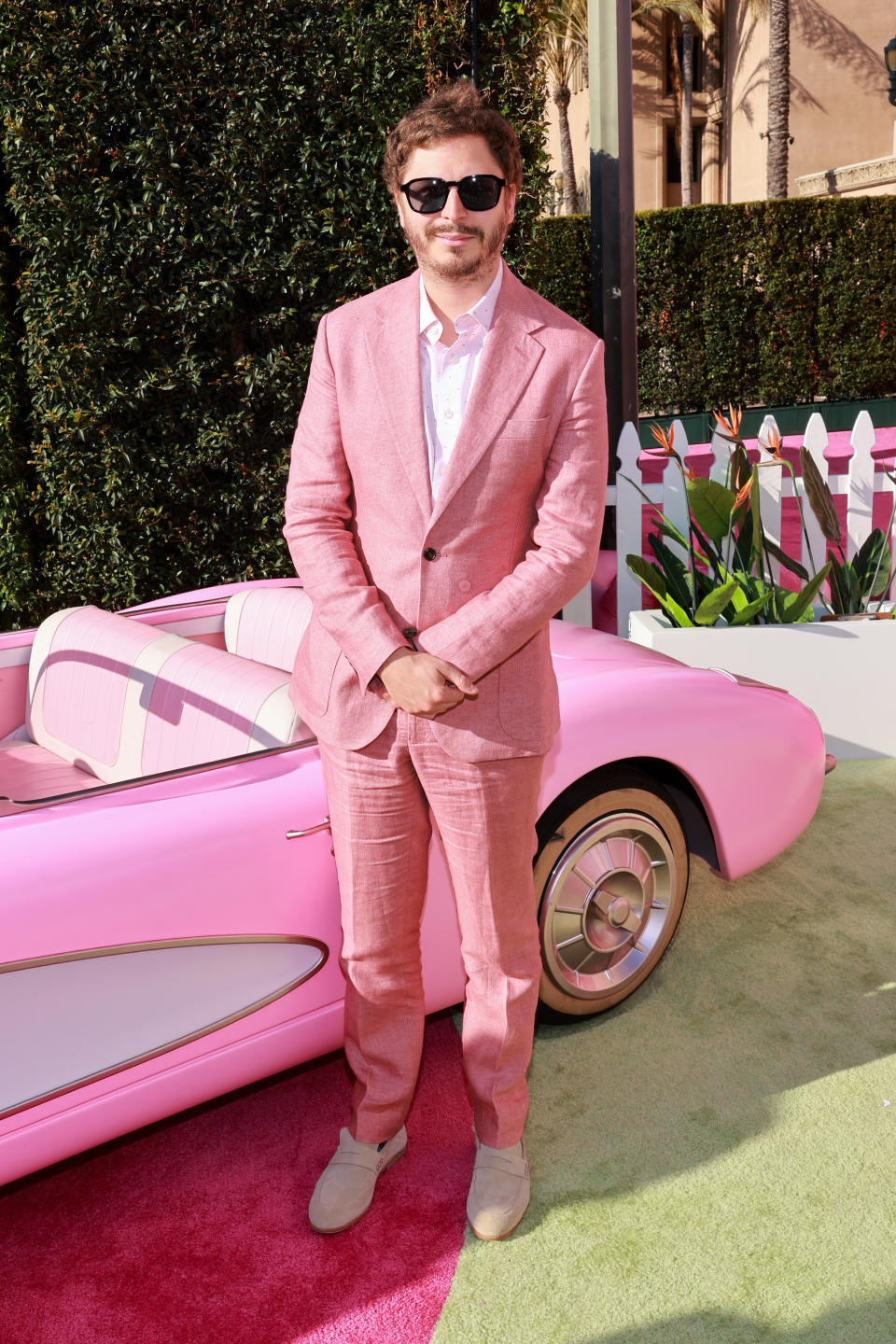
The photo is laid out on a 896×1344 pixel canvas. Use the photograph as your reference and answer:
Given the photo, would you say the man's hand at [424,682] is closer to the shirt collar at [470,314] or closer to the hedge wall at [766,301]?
the shirt collar at [470,314]

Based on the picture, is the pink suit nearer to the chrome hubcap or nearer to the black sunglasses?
the black sunglasses

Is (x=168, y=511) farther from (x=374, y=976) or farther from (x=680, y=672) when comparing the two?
(x=374, y=976)

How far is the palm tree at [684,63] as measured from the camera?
26453 millimetres

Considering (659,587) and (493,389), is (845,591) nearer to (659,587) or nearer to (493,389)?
(659,587)

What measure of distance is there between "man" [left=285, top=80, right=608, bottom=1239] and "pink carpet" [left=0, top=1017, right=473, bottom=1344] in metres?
0.24

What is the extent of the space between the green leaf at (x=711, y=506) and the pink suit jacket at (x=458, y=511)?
8.26ft

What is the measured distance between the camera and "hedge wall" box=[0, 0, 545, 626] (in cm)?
487

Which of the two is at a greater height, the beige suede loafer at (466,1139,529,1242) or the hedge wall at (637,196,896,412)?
the hedge wall at (637,196,896,412)

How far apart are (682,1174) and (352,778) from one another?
3.74ft

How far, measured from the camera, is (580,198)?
87.9ft

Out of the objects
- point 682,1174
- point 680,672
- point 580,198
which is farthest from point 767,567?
point 580,198

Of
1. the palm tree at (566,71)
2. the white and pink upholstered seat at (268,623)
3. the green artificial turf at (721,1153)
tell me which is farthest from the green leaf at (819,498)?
the palm tree at (566,71)

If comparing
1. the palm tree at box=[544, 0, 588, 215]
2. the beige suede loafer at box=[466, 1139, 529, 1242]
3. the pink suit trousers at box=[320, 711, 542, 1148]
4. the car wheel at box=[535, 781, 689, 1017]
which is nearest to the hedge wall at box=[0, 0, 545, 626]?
the car wheel at box=[535, 781, 689, 1017]

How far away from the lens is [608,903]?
276cm
